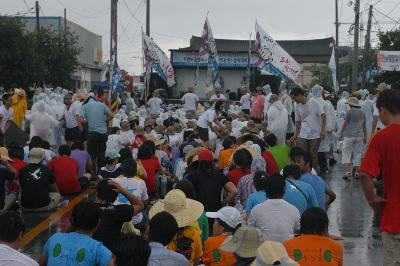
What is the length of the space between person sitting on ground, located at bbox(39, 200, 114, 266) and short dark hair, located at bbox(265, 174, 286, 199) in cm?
191

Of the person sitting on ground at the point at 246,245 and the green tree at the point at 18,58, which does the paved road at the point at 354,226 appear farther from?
the green tree at the point at 18,58

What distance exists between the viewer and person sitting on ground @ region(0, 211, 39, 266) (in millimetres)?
5242

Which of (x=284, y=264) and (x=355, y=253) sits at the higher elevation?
(x=284, y=264)

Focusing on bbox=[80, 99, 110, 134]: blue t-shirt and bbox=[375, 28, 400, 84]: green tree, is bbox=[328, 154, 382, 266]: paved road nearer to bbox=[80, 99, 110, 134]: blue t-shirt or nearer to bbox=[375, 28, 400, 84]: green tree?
bbox=[80, 99, 110, 134]: blue t-shirt

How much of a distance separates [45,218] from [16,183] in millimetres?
773

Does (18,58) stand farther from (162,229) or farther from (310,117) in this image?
(162,229)

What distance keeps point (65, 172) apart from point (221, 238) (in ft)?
24.0

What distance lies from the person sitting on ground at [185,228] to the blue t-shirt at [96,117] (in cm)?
1019

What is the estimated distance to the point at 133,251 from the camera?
5430mm

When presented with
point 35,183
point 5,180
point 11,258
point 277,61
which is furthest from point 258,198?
point 277,61

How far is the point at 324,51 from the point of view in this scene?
257ft

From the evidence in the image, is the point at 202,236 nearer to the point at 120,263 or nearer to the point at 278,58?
the point at 120,263

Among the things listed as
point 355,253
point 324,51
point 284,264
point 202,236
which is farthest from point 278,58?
point 324,51

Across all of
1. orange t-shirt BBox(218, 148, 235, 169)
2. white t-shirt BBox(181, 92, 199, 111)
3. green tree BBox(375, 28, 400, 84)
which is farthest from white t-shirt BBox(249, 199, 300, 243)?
green tree BBox(375, 28, 400, 84)
